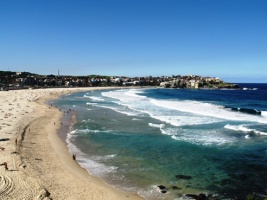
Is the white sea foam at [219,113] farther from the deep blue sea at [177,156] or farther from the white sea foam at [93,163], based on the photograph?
the white sea foam at [93,163]

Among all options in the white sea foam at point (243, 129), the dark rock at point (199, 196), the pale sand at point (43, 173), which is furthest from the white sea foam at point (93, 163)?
the white sea foam at point (243, 129)

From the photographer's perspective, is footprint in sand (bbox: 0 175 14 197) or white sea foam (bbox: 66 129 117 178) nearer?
footprint in sand (bbox: 0 175 14 197)

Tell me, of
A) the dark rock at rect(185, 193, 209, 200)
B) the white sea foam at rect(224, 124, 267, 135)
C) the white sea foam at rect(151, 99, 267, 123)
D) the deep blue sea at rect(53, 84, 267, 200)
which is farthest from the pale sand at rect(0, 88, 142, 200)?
the white sea foam at rect(151, 99, 267, 123)

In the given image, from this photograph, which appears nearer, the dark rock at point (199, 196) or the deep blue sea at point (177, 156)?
the dark rock at point (199, 196)

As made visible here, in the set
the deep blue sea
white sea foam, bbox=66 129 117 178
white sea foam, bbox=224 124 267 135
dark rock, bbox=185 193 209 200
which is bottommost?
white sea foam, bbox=66 129 117 178

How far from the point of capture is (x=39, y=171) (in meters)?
21.7

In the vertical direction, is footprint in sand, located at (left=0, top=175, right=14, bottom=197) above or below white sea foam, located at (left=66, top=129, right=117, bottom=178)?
above

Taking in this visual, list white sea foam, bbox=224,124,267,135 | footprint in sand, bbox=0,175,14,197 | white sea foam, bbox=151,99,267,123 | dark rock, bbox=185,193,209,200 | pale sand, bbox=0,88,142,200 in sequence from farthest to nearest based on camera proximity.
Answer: white sea foam, bbox=151,99,267,123 → white sea foam, bbox=224,124,267,135 → pale sand, bbox=0,88,142,200 → footprint in sand, bbox=0,175,14,197 → dark rock, bbox=185,193,209,200

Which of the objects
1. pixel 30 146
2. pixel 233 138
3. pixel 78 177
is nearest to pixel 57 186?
pixel 78 177

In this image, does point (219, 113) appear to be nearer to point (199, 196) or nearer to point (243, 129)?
point (243, 129)

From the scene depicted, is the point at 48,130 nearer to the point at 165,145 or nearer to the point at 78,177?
the point at 165,145

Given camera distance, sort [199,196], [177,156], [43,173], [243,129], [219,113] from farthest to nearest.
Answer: [219,113] < [243,129] < [177,156] < [43,173] < [199,196]

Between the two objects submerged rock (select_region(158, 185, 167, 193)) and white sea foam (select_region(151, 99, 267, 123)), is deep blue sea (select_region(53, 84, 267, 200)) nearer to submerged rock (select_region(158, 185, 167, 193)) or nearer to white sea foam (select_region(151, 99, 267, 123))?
submerged rock (select_region(158, 185, 167, 193))

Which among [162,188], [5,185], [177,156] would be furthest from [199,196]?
[5,185]
